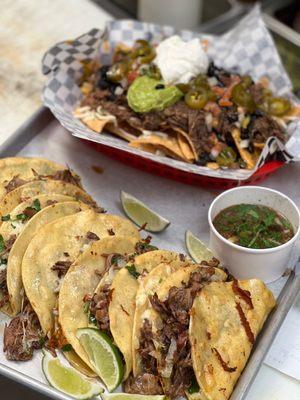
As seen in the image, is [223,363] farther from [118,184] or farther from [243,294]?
[118,184]

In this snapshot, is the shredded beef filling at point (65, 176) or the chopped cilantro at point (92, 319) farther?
the shredded beef filling at point (65, 176)

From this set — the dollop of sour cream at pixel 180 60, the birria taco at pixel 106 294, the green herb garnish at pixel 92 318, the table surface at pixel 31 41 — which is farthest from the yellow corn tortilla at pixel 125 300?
the dollop of sour cream at pixel 180 60

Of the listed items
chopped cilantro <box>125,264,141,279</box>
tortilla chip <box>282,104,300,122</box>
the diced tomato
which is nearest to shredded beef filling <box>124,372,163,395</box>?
chopped cilantro <box>125,264,141,279</box>

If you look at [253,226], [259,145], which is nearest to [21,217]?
[253,226]

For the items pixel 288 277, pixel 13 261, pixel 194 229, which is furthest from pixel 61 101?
pixel 288 277

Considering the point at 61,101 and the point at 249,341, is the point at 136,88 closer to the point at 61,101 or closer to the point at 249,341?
the point at 61,101

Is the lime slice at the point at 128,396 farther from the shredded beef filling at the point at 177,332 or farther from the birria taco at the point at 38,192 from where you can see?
the birria taco at the point at 38,192
